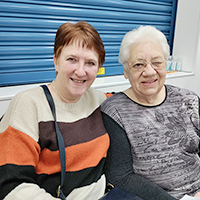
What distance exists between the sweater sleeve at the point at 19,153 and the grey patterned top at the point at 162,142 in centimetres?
52

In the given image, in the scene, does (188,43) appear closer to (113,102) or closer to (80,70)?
(113,102)

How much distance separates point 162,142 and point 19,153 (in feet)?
2.76

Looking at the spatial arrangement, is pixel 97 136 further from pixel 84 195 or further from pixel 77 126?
pixel 84 195

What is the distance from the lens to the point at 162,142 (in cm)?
127

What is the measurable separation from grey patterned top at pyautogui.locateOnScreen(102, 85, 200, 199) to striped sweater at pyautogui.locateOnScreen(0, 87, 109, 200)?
18 centimetres

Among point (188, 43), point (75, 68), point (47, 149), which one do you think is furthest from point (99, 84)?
point (188, 43)

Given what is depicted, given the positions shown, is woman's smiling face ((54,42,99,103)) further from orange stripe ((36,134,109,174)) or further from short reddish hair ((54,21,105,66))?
orange stripe ((36,134,109,174))

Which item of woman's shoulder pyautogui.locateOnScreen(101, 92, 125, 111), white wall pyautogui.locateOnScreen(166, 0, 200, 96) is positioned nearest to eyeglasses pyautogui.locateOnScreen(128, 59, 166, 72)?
woman's shoulder pyautogui.locateOnScreen(101, 92, 125, 111)

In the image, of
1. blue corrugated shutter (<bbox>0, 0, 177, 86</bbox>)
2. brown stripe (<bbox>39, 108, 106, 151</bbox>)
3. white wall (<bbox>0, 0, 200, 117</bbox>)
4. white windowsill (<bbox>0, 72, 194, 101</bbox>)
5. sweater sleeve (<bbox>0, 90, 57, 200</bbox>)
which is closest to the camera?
sweater sleeve (<bbox>0, 90, 57, 200</bbox>)

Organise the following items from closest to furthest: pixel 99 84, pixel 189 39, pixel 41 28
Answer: pixel 41 28 < pixel 99 84 < pixel 189 39

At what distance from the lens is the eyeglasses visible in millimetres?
1241

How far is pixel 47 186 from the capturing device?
1037 millimetres

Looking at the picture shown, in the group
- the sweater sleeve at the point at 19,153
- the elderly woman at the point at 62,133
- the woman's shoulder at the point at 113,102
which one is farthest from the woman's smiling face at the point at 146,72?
the sweater sleeve at the point at 19,153

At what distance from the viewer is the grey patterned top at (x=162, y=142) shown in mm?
1250
